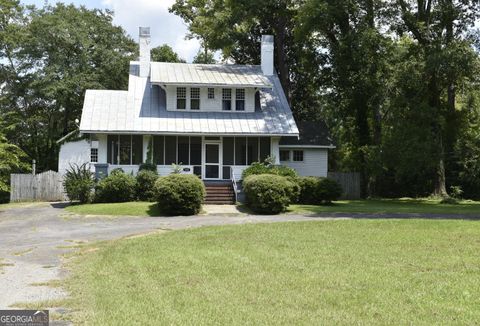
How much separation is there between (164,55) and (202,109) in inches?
949

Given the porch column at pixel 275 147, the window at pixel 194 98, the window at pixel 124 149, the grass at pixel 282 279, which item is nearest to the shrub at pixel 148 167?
the window at pixel 124 149

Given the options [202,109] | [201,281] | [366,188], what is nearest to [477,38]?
[366,188]

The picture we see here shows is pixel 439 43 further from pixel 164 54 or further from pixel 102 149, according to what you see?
pixel 164 54

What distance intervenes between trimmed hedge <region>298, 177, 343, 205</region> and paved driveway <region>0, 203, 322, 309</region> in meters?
5.72

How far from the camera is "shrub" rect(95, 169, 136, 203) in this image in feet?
93.7

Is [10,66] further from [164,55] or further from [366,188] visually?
[366,188]

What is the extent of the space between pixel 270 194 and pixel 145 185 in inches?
311

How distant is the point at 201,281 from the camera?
30.8 feet

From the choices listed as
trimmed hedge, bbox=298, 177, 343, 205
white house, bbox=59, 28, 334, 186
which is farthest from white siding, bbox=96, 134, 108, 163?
trimmed hedge, bbox=298, 177, 343, 205

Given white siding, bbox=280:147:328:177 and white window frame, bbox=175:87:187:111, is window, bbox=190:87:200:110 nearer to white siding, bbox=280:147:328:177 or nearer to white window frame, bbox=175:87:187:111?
white window frame, bbox=175:87:187:111

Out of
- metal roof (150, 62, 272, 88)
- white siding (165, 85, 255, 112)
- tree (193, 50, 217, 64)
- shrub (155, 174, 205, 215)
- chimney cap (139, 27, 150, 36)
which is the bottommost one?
shrub (155, 174, 205, 215)

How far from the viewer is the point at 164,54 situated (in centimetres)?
5597

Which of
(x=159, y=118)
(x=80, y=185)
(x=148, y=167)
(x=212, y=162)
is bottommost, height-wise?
(x=80, y=185)

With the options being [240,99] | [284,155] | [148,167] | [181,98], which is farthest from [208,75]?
[148,167]
